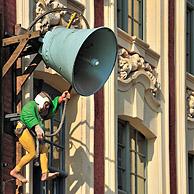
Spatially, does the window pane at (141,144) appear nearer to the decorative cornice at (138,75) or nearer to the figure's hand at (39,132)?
the decorative cornice at (138,75)

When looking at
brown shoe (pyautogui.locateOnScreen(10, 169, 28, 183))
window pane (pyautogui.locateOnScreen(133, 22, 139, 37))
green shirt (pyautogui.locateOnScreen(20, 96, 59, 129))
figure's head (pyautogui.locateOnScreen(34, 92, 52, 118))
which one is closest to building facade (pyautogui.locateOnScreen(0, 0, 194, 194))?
window pane (pyautogui.locateOnScreen(133, 22, 139, 37))

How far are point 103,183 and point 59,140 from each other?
1.15 m

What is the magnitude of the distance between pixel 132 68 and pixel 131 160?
5.15 feet

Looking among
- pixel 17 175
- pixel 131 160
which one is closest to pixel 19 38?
pixel 17 175

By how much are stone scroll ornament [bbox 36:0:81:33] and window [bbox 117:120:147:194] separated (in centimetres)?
307

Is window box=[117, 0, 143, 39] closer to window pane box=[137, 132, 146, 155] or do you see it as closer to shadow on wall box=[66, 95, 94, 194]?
window pane box=[137, 132, 146, 155]

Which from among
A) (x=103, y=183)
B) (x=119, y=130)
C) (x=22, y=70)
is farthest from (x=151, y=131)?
(x=22, y=70)

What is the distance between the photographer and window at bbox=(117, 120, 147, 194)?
71.2 ft

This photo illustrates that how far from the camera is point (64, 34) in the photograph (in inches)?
658

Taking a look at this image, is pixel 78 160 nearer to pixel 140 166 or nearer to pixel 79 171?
pixel 79 171

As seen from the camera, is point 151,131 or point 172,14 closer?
point 151,131

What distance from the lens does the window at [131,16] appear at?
22.4 metres

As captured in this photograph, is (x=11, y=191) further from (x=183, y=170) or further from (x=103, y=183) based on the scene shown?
(x=183, y=170)

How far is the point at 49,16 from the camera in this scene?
18828 millimetres
